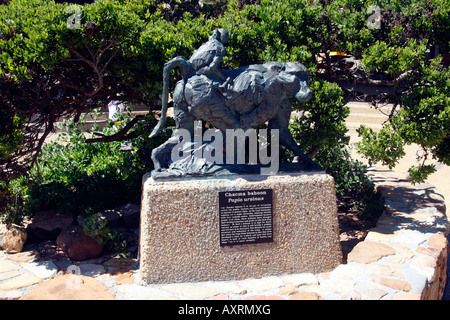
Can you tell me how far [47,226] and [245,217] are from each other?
9.22 ft

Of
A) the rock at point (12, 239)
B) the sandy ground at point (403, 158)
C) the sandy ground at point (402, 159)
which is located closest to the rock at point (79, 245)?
the rock at point (12, 239)

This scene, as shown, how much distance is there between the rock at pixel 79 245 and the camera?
5035 mm

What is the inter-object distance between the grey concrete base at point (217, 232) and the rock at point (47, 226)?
1767 mm

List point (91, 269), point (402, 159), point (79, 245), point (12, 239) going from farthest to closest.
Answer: point (402, 159), point (12, 239), point (79, 245), point (91, 269)

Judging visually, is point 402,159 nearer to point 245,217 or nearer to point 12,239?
point 245,217

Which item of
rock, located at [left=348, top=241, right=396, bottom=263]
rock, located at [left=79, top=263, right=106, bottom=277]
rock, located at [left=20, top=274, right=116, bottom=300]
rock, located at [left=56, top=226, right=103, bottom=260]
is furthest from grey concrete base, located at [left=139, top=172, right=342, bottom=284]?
rock, located at [left=56, top=226, right=103, bottom=260]

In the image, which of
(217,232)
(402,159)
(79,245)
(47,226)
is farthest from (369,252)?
(402,159)

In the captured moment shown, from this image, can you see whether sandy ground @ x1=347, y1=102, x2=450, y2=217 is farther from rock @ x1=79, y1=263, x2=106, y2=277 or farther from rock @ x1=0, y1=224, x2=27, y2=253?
rock @ x1=0, y1=224, x2=27, y2=253

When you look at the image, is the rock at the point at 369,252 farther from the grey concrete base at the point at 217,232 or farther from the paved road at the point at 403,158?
the paved road at the point at 403,158

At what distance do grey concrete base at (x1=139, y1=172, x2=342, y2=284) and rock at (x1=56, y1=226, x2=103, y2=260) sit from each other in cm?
103

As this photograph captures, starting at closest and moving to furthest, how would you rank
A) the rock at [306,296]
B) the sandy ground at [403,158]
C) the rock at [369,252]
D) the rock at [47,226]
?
the rock at [306,296]
the rock at [369,252]
the rock at [47,226]
the sandy ground at [403,158]

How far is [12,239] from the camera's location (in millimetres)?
5250
